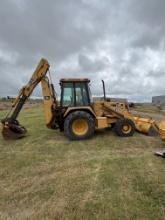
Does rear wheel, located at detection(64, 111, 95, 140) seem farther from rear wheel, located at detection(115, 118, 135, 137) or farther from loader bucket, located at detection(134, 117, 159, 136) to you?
loader bucket, located at detection(134, 117, 159, 136)

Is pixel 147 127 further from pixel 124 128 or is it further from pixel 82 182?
pixel 82 182

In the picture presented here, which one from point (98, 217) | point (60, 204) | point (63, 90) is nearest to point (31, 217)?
point (60, 204)

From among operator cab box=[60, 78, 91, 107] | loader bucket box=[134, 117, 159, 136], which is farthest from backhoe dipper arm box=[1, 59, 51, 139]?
loader bucket box=[134, 117, 159, 136]

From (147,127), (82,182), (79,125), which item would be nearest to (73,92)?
(79,125)

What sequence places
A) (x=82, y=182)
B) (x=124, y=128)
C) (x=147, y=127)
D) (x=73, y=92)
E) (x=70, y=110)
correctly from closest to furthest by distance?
(x=82, y=182), (x=70, y=110), (x=73, y=92), (x=124, y=128), (x=147, y=127)

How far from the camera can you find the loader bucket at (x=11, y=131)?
318 inches

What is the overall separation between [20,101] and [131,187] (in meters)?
6.06

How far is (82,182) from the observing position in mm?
4145

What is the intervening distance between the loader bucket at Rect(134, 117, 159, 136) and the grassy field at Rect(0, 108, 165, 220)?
1694 mm

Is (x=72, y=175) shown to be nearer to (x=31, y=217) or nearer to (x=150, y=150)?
(x=31, y=217)

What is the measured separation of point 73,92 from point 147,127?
3548 mm

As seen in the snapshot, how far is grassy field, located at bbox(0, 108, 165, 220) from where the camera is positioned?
320cm

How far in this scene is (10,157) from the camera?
5.88m

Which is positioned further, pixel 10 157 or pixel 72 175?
pixel 10 157
